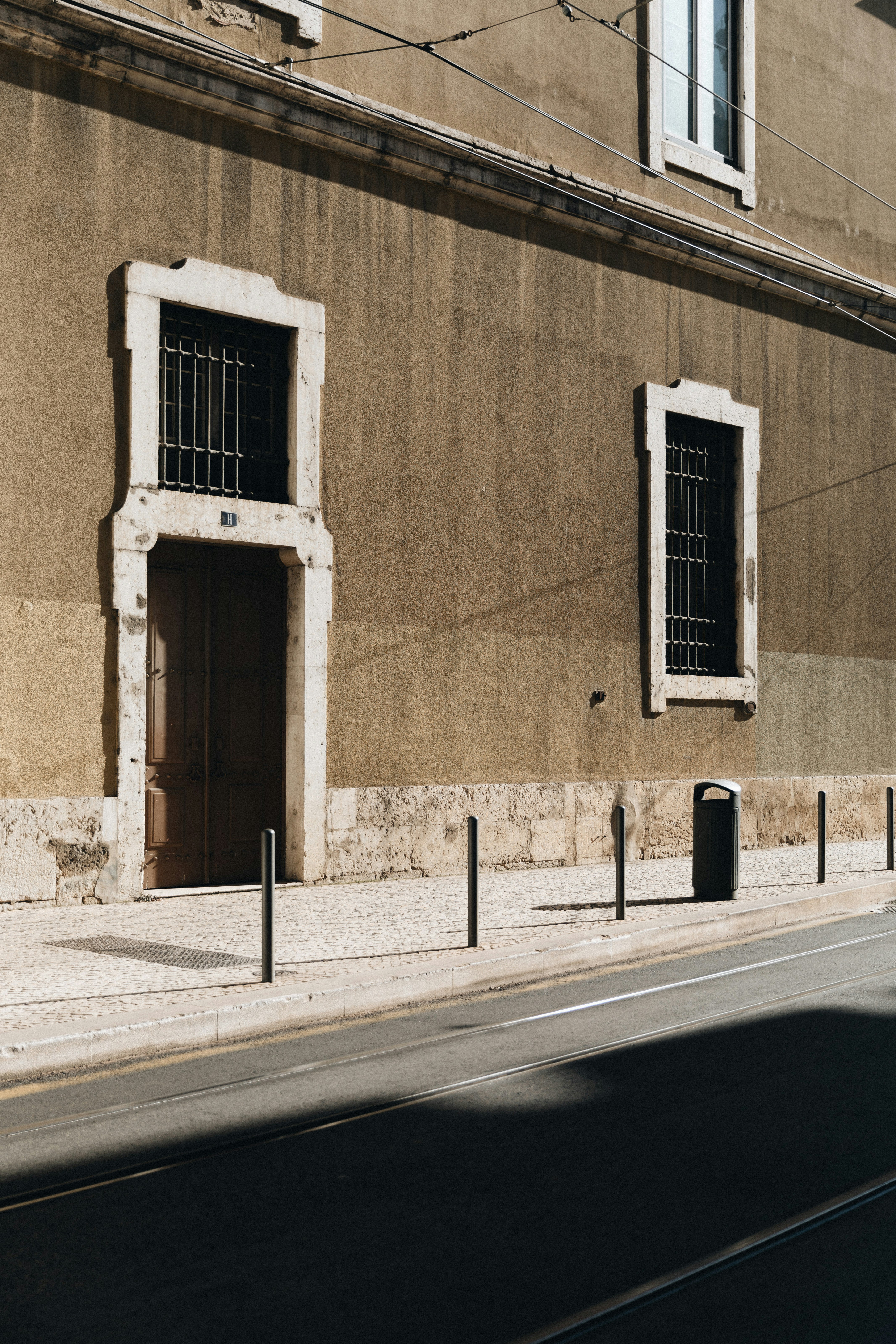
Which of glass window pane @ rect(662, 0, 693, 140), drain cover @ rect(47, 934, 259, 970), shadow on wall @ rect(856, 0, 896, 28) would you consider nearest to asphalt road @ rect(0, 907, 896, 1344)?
drain cover @ rect(47, 934, 259, 970)

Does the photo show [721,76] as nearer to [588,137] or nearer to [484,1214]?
[588,137]

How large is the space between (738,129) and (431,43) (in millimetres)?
5142

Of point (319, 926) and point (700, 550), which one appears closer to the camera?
point (319, 926)

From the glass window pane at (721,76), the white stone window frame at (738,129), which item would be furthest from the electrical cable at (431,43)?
the glass window pane at (721,76)

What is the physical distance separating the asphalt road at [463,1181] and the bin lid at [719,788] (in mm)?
4226

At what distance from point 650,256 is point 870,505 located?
504 centimetres

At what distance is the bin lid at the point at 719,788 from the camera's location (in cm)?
1150

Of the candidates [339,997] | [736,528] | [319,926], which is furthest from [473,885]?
[736,528]

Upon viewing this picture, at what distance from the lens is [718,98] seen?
16375 millimetres

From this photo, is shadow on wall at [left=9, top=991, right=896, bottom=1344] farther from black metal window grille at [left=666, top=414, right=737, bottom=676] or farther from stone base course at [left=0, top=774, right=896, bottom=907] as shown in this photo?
black metal window grille at [left=666, top=414, right=737, bottom=676]

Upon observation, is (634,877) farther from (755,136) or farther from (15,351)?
(755,136)

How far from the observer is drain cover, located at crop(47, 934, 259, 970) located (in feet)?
27.2

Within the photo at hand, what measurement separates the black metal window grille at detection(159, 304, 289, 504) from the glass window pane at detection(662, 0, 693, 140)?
6.52 meters

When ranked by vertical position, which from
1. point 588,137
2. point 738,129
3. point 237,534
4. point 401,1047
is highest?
point 738,129
